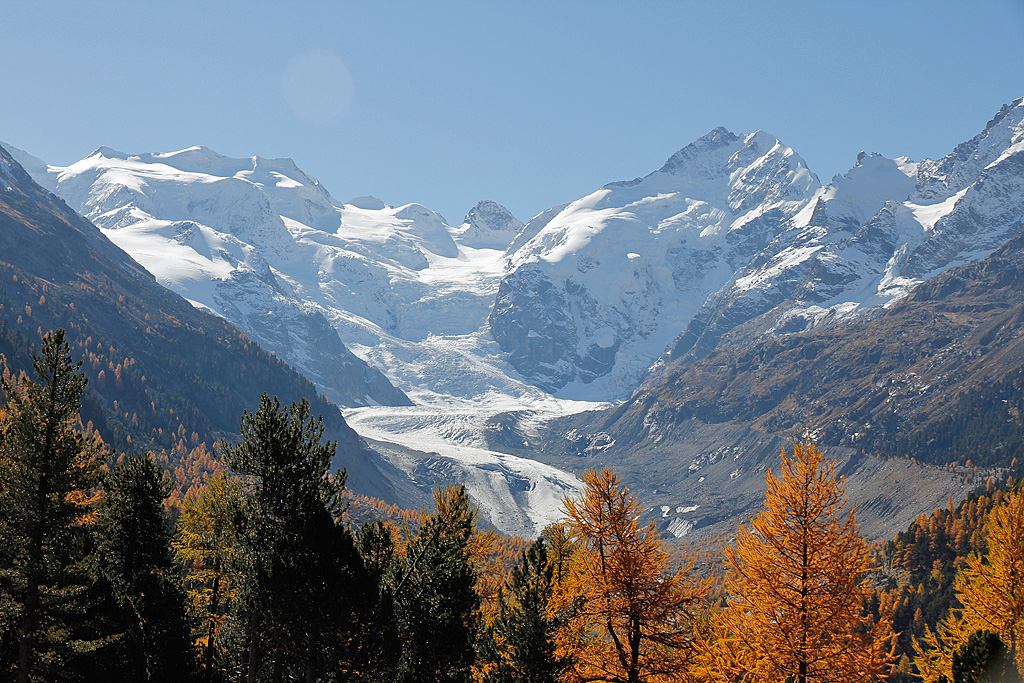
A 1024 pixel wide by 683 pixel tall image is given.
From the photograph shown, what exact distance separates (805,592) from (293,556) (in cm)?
1988

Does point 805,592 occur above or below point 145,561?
below

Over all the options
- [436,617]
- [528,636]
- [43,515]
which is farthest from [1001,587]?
[43,515]

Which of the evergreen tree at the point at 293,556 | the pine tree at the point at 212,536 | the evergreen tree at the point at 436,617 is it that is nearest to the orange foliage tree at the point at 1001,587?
the evergreen tree at the point at 436,617

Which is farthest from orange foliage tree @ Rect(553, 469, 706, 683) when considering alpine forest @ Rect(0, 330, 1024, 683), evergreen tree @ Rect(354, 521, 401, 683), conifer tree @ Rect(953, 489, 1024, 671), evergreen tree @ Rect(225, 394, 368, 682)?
conifer tree @ Rect(953, 489, 1024, 671)

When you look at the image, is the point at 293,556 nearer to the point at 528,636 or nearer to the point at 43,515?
the point at 43,515

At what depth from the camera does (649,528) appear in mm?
27344

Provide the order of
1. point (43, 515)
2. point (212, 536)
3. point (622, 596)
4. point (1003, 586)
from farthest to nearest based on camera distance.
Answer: point (212, 536)
point (43, 515)
point (622, 596)
point (1003, 586)

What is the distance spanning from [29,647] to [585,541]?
75.7 feet

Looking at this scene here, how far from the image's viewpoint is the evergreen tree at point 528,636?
95.6 feet

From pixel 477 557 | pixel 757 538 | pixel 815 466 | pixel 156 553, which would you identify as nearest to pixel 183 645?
pixel 156 553

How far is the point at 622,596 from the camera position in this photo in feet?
86.1

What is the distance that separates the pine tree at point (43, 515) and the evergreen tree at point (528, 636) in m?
17.0

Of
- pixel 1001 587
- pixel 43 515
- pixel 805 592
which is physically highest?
pixel 43 515

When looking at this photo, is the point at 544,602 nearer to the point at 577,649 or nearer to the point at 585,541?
the point at 577,649
